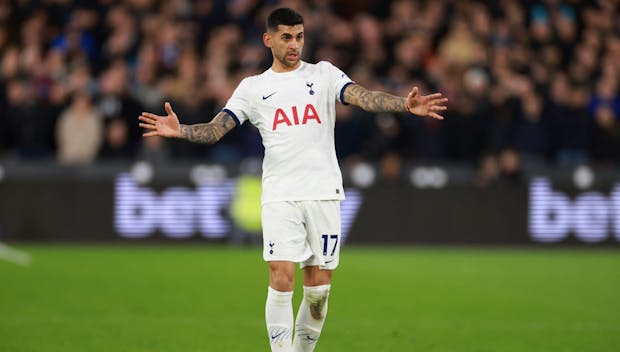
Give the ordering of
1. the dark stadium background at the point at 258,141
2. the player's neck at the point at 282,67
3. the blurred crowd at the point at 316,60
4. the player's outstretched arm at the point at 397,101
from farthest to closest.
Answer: the blurred crowd at the point at 316,60
the dark stadium background at the point at 258,141
the player's neck at the point at 282,67
the player's outstretched arm at the point at 397,101

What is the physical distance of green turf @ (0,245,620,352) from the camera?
944 centimetres

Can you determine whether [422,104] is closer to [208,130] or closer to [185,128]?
[208,130]

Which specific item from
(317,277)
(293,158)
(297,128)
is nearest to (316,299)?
(317,277)

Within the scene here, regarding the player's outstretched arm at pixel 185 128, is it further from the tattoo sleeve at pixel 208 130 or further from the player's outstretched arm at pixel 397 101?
the player's outstretched arm at pixel 397 101

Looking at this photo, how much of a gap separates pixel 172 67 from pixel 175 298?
7799mm

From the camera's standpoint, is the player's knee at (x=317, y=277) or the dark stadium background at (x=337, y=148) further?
the dark stadium background at (x=337, y=148)

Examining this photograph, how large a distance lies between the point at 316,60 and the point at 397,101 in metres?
11.8

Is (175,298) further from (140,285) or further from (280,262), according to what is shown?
(280,262)

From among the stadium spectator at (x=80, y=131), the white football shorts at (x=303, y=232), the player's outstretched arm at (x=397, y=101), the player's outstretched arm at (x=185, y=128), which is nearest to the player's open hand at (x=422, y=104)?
the player's outstretched arm at (x=397, y=101)

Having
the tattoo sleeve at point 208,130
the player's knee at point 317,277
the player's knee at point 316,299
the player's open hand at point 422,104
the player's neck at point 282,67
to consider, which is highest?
the player's neck at point 282,67

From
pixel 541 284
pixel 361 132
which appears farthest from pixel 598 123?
pixel 541 284

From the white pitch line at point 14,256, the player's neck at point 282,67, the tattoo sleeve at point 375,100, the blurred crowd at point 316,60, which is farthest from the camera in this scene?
the blurred crowd at point 316,60

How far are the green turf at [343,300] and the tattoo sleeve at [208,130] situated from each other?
2168 millimetres

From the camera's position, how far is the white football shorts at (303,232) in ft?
24.4
